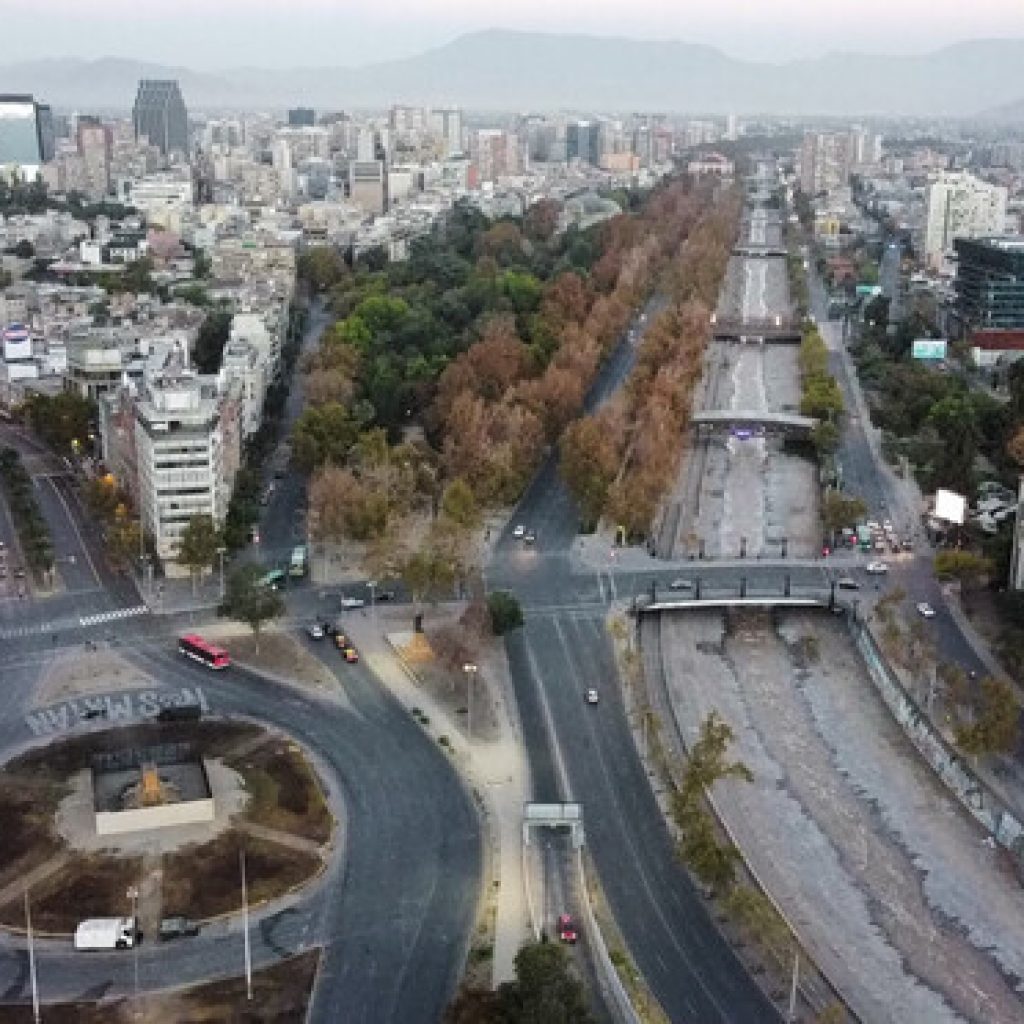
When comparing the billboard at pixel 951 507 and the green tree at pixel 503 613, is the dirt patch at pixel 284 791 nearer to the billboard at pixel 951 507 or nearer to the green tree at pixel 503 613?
the green tree at pixel 503 613

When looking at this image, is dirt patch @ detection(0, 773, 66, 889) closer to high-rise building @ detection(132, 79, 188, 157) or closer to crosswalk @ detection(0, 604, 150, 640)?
crosswalk @ detection(0, 604, 150, 640)

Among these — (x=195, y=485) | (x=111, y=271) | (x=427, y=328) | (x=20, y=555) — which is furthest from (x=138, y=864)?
Result: (x=111, y=271)

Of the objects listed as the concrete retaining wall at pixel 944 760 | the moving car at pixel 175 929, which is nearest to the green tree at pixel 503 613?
the concrete retaining wall at pixel 944 760

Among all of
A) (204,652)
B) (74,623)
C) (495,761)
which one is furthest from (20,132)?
(495,761)

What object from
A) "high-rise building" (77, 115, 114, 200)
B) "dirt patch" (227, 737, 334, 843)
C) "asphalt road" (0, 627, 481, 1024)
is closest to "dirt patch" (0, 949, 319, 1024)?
"asphalt road" (0, 627, 481, 1024)

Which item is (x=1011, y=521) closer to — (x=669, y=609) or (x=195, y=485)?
(x=669, y=609)

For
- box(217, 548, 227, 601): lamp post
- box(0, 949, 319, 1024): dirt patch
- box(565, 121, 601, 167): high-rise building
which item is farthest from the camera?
box(565, 121, 601, 167): high-rise building
